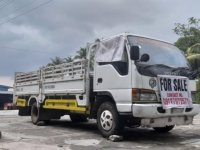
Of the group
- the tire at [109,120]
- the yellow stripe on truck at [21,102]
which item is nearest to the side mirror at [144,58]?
the tire at [109,120]

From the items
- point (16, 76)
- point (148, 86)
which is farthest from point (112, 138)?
point (16, 76)

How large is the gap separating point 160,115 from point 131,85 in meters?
0.95

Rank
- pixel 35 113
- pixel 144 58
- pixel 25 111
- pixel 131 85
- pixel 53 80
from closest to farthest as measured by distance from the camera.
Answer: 1. pixel 131 85
2. pixel 144 58
3. pixel 53 80
4. pixel 35 113
5. pixel 25 111

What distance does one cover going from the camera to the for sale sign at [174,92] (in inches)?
356

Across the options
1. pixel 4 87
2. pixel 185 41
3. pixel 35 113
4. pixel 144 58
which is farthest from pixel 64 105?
pixel 4 87

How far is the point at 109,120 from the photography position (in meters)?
9.48

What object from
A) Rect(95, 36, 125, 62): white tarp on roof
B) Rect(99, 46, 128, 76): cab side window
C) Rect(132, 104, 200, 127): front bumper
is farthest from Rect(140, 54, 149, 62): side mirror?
Rect(132, 104, 200, 127): front bumper

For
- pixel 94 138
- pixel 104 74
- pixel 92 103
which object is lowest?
pixel 94 138

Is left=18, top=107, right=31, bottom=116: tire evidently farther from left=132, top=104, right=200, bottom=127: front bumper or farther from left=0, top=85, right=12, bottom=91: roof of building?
left=0, top=85, right=12, bottom=91: roof of building

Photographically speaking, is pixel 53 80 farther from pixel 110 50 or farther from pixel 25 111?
pixel 110 50

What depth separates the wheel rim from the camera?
9.45 m

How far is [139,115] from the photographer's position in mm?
8648

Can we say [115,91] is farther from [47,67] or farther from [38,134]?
[47,67]

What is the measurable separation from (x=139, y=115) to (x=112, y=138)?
3.32 ft
